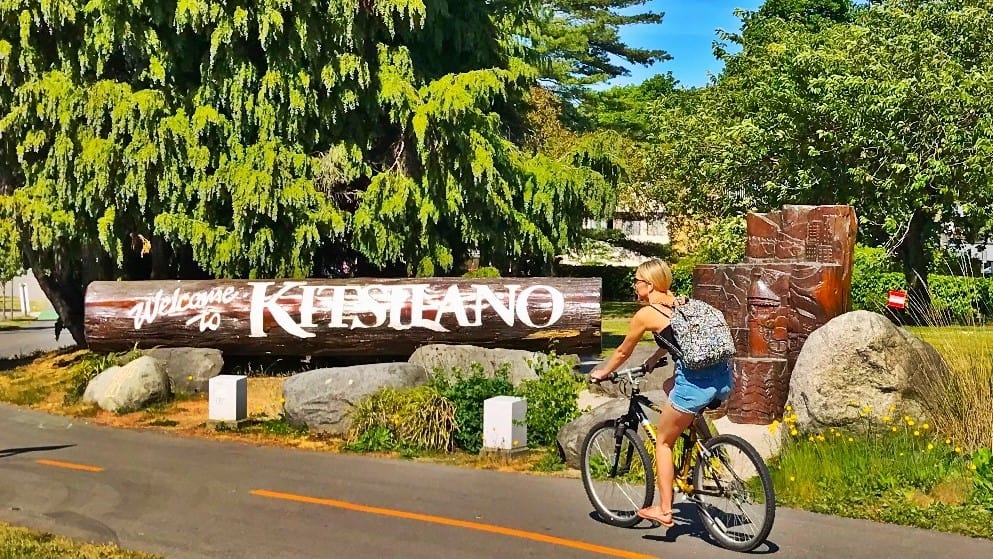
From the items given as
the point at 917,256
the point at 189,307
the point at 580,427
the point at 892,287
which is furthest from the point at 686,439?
the point at 892,287

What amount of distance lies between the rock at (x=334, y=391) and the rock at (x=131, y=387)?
2.68m

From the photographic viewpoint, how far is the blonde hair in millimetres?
7145

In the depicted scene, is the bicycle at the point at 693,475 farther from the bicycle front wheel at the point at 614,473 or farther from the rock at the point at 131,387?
the rock at the point at 131,387

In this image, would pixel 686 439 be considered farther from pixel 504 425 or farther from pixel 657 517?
pixel 504 425

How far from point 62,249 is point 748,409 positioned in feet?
39.3

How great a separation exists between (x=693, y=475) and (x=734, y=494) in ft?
1.27

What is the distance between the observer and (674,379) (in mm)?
7238

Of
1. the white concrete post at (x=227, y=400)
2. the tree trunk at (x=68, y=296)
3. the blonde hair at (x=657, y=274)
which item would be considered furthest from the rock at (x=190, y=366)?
the blonde hair at (x=657, y=274)

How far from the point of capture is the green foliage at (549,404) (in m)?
11.2

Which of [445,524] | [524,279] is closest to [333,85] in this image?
[524,279]

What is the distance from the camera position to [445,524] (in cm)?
801

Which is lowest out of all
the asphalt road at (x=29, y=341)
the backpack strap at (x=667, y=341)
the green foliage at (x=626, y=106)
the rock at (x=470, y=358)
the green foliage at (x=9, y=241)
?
the asphalt road at (x=29, y=341)

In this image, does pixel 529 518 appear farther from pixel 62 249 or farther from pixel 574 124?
pixel 574 124

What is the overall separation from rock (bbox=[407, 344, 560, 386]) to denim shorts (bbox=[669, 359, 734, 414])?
715 centimetres
